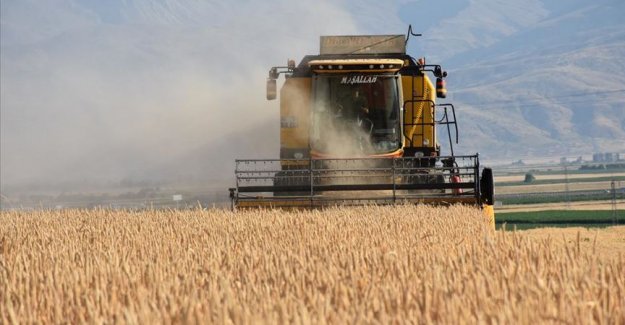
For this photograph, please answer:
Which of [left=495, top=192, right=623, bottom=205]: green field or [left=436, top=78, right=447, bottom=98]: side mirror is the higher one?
[left=436, top=78, right=447, bottom=98]: side mirror

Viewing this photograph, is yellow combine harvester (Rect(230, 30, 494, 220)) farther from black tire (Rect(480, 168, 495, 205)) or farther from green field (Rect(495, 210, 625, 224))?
green field (Rect(495, 210, 625, 224))

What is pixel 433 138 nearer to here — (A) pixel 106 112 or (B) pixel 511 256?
(B) pixel 511 256

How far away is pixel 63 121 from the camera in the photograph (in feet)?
294

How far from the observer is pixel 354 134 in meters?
16.6

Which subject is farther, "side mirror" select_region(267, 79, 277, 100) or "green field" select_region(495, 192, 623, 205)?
"green field" select_region(495, 192, 623, 205)

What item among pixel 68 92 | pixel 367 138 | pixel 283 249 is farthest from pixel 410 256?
pixel 68 92

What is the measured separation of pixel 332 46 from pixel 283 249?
31.1 ft

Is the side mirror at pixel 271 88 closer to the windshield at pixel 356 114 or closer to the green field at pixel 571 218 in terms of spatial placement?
the windshield at pixel 356 114

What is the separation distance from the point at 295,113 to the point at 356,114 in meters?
0.91

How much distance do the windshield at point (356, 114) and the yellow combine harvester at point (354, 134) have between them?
0.5 inches

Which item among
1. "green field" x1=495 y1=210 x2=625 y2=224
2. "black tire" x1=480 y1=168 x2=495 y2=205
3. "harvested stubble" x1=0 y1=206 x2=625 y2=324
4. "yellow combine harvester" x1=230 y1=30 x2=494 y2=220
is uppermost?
"yellow combine harvester" x1=230 y1=30 x2=494 y2=220

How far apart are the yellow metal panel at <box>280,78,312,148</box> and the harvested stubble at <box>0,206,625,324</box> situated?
525cm

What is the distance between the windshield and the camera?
16.5m

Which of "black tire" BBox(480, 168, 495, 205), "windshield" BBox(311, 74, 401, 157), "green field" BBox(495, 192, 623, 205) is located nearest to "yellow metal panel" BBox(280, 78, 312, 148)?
"windshield" BBox(311, 74, 401, 157)
